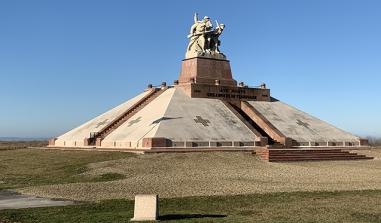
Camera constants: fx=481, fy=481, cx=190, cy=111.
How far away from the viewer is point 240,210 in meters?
17.1

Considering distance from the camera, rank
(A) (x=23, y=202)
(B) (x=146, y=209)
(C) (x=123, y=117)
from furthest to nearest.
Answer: (C) (x=123, y=117) → (A) (x=23, y=202) → (B) (x=146, y=209)

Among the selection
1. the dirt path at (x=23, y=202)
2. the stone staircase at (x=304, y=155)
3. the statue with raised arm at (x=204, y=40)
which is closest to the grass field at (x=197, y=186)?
the dirt path at (x=23, y=202)

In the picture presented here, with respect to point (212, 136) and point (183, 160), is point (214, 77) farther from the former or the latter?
point (183, 160)

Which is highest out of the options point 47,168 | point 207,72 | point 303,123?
point 207,72

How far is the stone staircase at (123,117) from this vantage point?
43.5m

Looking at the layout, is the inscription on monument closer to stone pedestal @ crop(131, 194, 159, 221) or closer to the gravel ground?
the gravel ground

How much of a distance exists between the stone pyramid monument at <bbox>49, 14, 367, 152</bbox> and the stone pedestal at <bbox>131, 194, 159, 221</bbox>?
19.2 m

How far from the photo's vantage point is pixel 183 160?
1261 inches

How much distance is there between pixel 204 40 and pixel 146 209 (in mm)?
38302

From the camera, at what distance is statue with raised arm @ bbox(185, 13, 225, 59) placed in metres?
51.8

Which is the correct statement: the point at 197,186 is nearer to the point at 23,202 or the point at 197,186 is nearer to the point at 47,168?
the point at 23,202

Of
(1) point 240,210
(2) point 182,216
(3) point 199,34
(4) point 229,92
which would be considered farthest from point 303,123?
(2) point 182,216

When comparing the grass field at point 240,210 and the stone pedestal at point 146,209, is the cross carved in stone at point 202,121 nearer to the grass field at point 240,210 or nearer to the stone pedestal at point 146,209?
the grass field at point 240,210

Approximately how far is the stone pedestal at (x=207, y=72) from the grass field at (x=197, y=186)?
16241 mm
